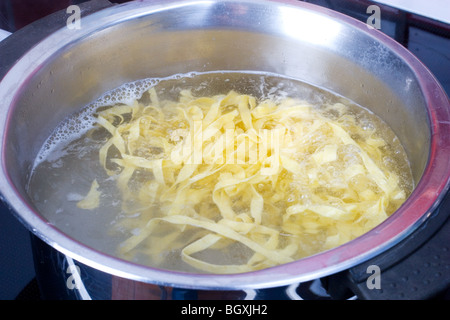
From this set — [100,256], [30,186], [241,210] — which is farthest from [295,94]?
[100,256]

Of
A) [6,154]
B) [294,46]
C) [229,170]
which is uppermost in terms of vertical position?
[294,46]

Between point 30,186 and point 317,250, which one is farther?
point 30,186

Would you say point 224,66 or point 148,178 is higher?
point 224,66

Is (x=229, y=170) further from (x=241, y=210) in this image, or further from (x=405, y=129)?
(x=405, y=129)

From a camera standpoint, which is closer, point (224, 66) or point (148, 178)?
point (148, 178)
